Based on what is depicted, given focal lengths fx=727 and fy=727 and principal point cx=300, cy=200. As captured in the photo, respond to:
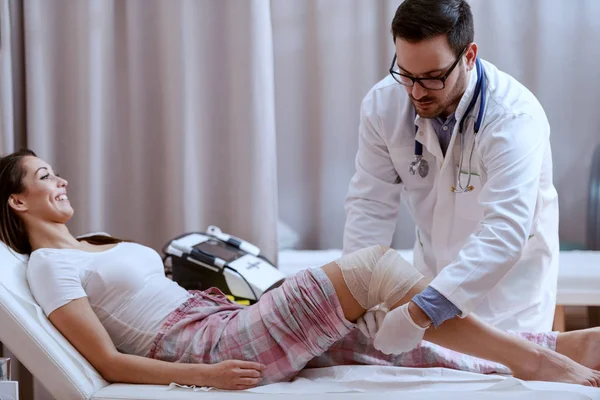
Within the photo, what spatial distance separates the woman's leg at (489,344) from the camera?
1.75 metres

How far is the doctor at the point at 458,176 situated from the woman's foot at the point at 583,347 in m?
0.16

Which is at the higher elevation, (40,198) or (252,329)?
(40,198)

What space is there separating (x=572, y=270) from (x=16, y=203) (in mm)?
1857

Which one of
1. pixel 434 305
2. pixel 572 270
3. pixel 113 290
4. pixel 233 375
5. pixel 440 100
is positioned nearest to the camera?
pixel 434 305

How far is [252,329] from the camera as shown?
1.83 metres

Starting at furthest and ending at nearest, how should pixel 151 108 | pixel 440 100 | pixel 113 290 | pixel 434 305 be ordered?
pixel 151 108 < pixel 113 290 < pixel 440 100 < pixel 434 305

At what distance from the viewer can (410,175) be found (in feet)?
6.98

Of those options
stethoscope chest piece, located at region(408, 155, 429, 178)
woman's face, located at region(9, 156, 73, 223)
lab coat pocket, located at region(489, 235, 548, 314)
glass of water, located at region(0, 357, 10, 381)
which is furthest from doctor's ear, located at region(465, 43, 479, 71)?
glass of water, located at region(0, 357, 10, 381)

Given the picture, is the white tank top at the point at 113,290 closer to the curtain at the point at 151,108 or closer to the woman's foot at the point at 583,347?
the curtain at the point at 151,108

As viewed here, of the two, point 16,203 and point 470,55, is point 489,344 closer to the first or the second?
point 470,55

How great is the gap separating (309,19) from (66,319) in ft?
5.39

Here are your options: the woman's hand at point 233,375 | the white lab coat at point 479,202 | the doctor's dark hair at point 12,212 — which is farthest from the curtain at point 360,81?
the woman's hand at point 233,375

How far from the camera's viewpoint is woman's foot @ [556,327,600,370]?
71.7 inches

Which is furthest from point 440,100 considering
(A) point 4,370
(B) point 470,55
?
(A) point 4,370
